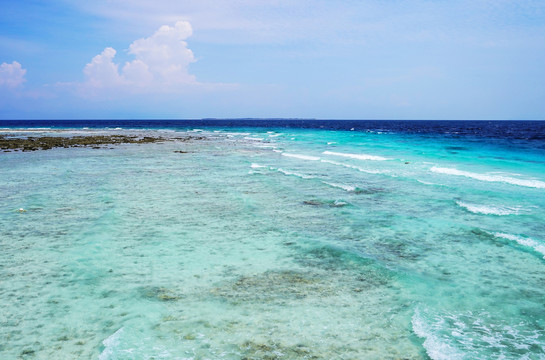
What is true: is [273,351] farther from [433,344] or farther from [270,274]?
[270,274]

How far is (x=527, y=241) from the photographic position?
10445 millimetres

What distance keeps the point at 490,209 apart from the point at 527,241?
405 centimetres

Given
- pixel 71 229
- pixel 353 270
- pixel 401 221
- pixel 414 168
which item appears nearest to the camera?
pixel 353 270

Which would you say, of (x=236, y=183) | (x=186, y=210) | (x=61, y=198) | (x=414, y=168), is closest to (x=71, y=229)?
(x=186, y=210)

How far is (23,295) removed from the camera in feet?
23.1

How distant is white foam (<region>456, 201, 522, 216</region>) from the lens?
13781mm

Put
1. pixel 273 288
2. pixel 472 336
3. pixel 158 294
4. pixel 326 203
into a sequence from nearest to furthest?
pixel 472 336 < pixel 158 294 < pixel 273 288 < pixel 326 203

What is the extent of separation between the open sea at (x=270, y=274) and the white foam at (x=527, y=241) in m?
0.05

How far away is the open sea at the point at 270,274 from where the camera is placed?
5723 mm

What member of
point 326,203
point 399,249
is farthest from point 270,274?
point 326,203

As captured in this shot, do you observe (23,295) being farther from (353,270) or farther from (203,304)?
(353,270)

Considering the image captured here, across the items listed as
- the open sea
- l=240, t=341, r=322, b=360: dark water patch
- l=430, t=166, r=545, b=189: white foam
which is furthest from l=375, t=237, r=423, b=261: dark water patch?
l=430, t=166, r=545, b=189: white foam

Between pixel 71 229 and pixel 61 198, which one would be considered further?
pixel 61 198

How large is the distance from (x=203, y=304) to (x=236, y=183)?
13316 mm
